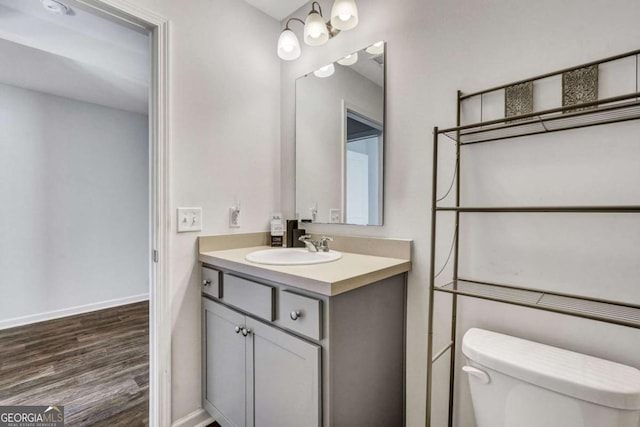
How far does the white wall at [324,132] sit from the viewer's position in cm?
157

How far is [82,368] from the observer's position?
2.01m

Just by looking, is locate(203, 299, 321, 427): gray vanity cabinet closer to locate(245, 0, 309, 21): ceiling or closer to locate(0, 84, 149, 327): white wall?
locate(245, 0, 309, 21): ceiling

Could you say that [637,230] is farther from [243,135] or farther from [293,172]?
[243,135]

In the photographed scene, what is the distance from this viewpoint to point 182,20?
1.47m

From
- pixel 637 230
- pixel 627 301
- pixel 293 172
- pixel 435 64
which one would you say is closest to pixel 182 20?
pixel 293 172

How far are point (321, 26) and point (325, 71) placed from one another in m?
0.24

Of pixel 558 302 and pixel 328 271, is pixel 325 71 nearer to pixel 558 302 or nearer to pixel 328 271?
pixel 328 271

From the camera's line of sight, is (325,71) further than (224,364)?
Yes

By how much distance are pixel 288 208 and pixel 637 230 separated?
1.54m

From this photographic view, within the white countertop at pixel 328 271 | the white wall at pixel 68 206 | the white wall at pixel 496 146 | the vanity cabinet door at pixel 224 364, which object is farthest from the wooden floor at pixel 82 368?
the white wall at pixel 496 146

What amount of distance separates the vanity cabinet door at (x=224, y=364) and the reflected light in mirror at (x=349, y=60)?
1.39 metres

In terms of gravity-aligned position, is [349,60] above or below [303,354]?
above

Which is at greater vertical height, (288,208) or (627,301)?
(288,208)

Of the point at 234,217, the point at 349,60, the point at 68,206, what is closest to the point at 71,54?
the point at 68,206
